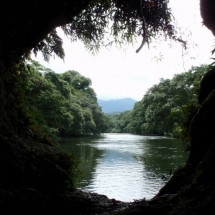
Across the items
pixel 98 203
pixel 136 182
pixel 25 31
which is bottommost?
pixel 136 182

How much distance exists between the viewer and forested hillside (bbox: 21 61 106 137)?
28.8 meters

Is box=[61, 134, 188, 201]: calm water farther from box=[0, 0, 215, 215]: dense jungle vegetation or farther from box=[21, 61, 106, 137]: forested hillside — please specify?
box=[0, 0, 215, 215]: dense jungle vegetation

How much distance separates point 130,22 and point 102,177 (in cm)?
1048

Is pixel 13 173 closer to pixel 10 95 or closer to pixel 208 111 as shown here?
pixel 10 95

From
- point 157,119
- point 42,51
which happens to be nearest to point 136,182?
point 42,51


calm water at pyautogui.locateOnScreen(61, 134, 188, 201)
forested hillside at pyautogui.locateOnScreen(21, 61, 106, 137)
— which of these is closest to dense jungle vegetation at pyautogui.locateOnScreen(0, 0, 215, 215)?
Answer: forested hillside at pyautogui.locateOnScreen(21, 61, 106, 137)

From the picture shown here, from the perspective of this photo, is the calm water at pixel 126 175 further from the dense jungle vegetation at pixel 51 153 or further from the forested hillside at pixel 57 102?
the dense jungle vegetation at pixel 51 153

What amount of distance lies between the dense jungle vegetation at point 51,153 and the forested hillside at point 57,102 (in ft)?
2.90

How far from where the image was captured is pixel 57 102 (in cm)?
3222

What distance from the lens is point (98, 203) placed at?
4.45m

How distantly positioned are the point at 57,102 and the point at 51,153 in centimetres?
2804

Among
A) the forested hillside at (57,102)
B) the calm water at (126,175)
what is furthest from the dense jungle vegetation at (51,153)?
the calm water at (126,175)

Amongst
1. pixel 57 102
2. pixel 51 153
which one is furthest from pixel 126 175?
pixel 57 102

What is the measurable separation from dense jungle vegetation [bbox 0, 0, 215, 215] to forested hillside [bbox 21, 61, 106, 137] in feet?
2.90
